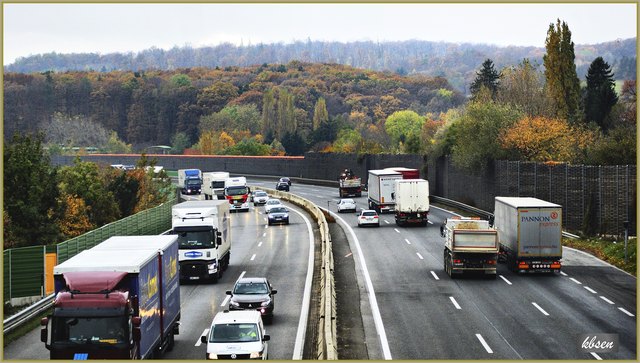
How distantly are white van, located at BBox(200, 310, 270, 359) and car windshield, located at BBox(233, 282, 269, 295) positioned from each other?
26.0ft

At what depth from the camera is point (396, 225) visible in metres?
76.4

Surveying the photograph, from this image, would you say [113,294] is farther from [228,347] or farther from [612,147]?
[612,147]

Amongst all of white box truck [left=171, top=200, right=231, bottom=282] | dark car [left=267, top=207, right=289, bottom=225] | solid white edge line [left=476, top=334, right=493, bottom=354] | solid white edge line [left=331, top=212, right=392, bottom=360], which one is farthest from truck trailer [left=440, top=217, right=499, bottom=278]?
dark car [left=267, top=207, right=289, bottom=225]

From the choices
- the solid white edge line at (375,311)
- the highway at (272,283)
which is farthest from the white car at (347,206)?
the solid white edge line at (375,311)

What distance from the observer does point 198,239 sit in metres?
45.1

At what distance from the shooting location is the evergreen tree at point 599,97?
3917 inches

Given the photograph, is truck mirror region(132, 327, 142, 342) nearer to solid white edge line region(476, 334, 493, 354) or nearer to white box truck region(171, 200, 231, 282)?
solid white edge line region(476, 334, 493, 354)

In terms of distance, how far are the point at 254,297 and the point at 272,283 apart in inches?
428

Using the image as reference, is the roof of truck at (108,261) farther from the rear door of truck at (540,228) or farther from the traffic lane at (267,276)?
the rear door of truck at (540,228)

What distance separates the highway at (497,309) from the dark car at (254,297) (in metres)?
4.29

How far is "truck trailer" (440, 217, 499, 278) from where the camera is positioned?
44781 millimetres

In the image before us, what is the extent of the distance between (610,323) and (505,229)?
15.6 meters

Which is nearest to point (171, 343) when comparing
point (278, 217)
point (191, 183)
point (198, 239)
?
point (198, 239)

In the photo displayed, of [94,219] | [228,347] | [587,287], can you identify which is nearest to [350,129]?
[94,219]
